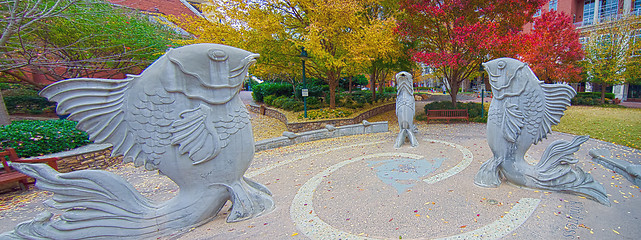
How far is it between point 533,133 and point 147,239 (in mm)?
5893

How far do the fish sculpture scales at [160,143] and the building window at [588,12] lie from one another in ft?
108

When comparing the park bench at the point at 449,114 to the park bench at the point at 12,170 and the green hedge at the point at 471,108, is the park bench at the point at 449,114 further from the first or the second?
the park bench at the point at 12,170

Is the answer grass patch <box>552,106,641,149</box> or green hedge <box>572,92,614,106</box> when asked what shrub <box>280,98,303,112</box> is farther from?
green hedge <box>572,92,614,106</box>

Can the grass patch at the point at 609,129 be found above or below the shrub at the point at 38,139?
below

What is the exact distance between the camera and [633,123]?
1015cm

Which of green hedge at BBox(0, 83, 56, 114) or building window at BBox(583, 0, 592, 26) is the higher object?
building window at BBox(583, 0, 592, 26)

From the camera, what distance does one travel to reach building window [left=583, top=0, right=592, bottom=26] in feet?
74.5

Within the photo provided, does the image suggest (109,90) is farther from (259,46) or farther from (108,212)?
(259,46)

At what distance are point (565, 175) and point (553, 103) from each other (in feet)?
3.84

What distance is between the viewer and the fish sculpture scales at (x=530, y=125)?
4031mm

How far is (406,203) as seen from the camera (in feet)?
13.2

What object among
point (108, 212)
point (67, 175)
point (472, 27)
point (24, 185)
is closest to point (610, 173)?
point (472, 27)

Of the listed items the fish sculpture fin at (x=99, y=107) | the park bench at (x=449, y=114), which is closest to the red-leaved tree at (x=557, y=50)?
the park bench at (x=449, y=114)

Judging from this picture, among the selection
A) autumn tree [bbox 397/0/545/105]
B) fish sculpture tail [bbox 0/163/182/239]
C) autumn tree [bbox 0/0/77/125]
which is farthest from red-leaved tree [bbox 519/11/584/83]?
autumn tree [bbox 0/0/77/125]
